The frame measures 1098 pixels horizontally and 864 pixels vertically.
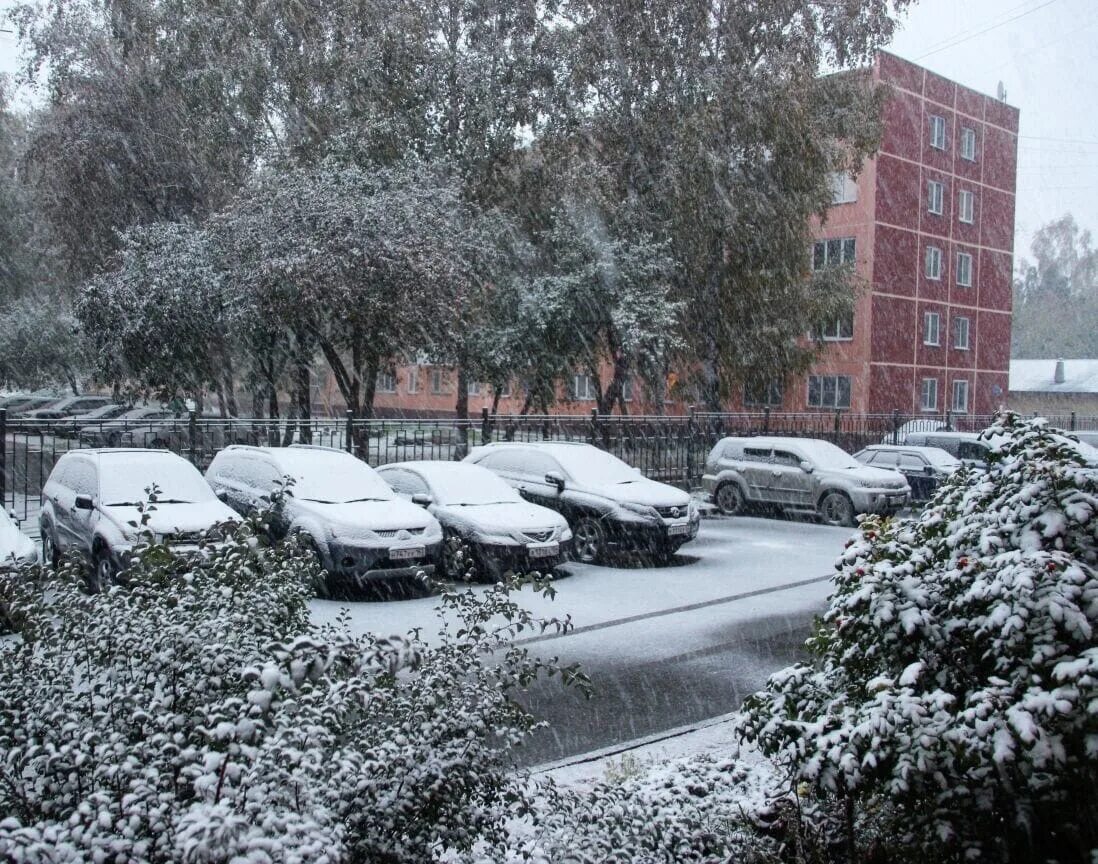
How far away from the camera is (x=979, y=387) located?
4669 centimetres

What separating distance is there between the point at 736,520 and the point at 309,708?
1674 cm

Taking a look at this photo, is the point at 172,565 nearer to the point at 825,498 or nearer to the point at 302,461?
the point at 302,461

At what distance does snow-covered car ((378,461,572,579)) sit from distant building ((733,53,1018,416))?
26.4 metres

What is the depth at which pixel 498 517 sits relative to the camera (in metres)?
12.4

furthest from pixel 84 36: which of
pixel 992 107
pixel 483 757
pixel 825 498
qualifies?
pixel 992 107

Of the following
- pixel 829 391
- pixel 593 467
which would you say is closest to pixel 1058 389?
pixel 829 391

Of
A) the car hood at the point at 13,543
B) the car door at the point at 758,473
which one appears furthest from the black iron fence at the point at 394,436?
the car hood at the point at 13,543

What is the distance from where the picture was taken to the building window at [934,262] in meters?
43.8

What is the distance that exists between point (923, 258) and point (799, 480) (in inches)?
1098

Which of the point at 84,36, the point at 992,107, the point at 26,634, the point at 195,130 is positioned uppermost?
the point at 992,107

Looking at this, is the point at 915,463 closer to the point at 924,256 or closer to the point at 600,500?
the point at 600,500

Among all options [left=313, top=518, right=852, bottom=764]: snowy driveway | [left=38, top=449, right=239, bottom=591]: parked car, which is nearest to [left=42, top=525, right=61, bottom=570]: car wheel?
[left=38, top=449, right=239, bottom=591]: parked car

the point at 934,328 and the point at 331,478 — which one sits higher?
the point at 934,328

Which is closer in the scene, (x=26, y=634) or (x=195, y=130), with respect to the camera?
(x=26, y=634)
